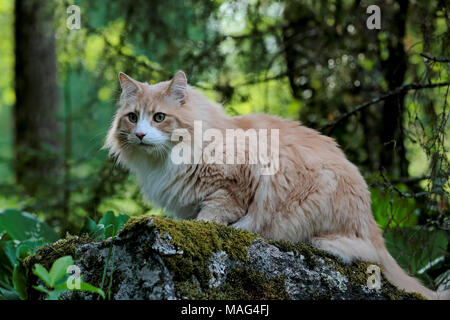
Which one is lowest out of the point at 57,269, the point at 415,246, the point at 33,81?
the point at 415,246

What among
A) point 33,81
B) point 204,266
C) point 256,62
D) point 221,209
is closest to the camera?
point 204,266

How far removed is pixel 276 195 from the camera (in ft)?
10.1

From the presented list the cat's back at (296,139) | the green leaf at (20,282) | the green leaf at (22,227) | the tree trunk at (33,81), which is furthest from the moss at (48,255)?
the tree trunk at (33,81)

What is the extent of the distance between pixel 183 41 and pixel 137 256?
379cm

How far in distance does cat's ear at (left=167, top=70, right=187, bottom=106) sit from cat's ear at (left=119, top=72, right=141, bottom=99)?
0.82ft

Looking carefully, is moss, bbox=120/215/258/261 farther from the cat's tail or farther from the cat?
the cat's tail

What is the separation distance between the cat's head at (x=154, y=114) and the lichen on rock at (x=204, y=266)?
847 millimetres

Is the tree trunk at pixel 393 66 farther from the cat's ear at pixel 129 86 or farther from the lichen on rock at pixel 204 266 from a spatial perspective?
the cat's ear at pixel 129 86

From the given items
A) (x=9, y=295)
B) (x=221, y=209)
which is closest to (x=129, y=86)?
(x=221, y=209)

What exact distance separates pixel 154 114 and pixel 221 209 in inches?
33.2

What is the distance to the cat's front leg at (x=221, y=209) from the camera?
9.98 ft

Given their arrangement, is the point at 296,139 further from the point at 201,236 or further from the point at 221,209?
the point at 201,236

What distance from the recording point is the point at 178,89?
133 inches
